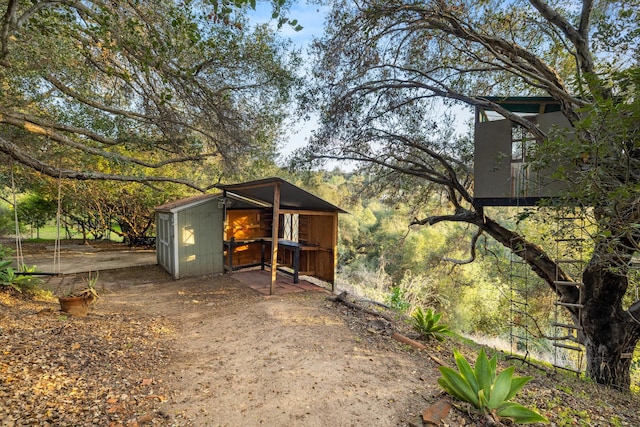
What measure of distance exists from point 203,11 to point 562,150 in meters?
5.51

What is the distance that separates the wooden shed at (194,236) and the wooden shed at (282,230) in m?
0.31

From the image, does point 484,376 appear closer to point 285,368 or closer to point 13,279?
point 285,368

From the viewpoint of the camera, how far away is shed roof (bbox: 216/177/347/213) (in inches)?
257

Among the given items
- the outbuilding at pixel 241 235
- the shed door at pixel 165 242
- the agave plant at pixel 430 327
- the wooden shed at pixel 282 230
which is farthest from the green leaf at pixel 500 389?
the shed door at pixel 165 242

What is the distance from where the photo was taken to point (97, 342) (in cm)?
380

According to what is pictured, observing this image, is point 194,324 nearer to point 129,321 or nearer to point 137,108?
point 129,321

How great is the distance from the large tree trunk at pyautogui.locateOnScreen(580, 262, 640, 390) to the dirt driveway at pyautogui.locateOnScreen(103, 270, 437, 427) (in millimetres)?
4603

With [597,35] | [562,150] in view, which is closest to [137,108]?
[562,150]

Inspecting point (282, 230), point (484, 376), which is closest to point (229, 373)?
point (484, 376)

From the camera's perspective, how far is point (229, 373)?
3506 millimetres

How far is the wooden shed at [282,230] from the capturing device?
7.44m

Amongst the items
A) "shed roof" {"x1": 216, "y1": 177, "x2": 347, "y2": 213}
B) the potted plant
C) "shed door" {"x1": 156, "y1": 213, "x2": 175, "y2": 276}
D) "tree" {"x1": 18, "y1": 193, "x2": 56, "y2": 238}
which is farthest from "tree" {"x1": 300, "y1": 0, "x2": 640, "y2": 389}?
"tree" {"x1": 18, "y1": 193, "x2": 56, "y2": 238}

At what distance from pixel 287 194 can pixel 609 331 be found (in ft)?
23.3

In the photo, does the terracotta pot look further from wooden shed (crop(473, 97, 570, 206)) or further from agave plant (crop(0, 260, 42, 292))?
wooden shed (crop(473, 97, 570, 206))
